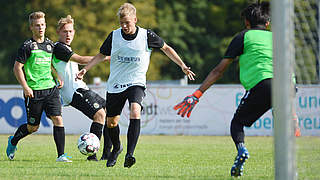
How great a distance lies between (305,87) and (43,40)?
881cm

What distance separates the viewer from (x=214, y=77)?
7.14m

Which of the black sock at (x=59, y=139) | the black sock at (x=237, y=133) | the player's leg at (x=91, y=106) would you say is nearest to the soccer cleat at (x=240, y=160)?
the black sock at (x=237, y=133)

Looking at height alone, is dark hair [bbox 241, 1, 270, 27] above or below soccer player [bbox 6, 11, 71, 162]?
above

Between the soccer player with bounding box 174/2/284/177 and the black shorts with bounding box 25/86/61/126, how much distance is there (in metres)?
3.25

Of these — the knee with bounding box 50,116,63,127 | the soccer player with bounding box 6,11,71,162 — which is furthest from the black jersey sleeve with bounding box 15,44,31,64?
the knee with bounding box 50,116,63,127

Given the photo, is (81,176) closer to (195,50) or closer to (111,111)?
(111,111)

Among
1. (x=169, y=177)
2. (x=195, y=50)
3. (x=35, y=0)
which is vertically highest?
(x=35, y=0)

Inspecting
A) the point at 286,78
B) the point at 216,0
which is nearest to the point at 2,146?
the point at 286,78

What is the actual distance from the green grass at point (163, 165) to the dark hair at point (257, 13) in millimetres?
1404

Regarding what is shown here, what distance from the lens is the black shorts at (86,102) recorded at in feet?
33.3

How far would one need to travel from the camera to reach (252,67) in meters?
7.33

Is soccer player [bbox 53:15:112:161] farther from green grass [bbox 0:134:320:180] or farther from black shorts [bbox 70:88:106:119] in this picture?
green grass [bbox 0:134:320:180]

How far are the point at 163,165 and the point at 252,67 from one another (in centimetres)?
248

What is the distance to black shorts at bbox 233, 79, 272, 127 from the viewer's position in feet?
23.7
